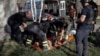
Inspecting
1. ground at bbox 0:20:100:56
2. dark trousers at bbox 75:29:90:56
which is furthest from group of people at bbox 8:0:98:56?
dark trousers at bbox 75:29:90:56

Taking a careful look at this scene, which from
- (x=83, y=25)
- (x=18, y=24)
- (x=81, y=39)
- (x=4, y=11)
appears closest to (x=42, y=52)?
(x=18, y=24)

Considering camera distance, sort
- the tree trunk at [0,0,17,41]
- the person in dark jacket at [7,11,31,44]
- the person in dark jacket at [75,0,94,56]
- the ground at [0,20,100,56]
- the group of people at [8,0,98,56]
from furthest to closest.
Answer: the tree trunk at [0,0,17,41]
the person in dark jacket at [7,11,31,44]
the group of people at [8,0,98,56]
the ground at [0,20,100,56]
the person in dark jacket at [75,0,94,56]

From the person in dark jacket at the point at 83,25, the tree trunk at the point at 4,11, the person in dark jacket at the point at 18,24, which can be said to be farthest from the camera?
the tree trunk at the point at 4,11

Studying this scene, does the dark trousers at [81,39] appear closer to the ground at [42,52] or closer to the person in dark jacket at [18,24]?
the ground at [42,52]

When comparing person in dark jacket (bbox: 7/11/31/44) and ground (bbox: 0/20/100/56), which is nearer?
ground (bbox: 0/20/100/56)

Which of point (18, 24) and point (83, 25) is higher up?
point (83, 25)

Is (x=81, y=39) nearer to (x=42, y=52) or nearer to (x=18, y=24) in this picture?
Result: (x=42, y=52)

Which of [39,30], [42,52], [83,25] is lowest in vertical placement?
[42,52]

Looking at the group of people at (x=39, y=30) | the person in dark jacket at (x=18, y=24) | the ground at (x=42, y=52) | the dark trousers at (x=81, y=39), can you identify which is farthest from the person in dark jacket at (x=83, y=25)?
the person in dark jacket at (x=18, y=24)

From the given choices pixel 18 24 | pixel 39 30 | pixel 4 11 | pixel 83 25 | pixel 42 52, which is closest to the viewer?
pixel 83 25

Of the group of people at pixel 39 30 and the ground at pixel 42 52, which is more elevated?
the group of people at pixel 39 30

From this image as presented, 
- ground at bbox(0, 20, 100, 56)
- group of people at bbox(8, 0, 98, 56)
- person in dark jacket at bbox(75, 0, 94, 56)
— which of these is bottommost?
ground at bbox(0, 20, 100, 56)

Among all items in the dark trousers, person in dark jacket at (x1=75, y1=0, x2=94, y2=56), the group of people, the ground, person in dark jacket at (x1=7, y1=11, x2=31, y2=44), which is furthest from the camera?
person in dark jacket at (x1=7, y1=11, x2=31, y2=44)

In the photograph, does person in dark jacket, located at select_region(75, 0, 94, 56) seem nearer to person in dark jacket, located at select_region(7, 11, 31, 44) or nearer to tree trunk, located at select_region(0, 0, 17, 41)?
person in dark jacket, located at select_region(7, 11, 31, 44)
